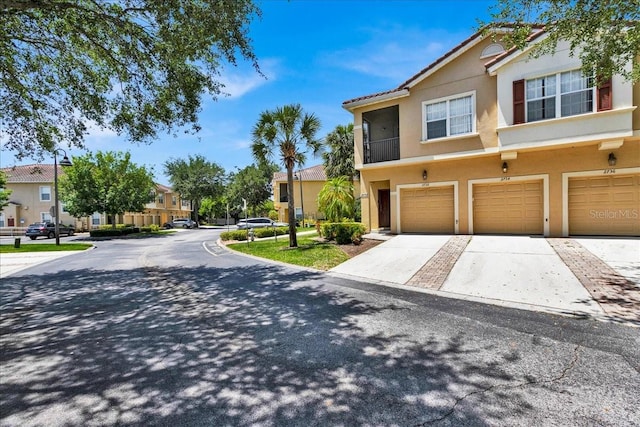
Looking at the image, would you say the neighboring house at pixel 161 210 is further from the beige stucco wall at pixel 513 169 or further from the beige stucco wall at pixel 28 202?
the beige stucco wall at pixel 513 169

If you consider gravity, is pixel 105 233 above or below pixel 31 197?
below

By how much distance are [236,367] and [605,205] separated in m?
14.9

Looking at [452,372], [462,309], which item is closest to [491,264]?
[462,309]

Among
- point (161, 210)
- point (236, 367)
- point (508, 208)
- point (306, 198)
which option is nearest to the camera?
point (236, 367)

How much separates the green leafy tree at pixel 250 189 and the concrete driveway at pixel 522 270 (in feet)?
145

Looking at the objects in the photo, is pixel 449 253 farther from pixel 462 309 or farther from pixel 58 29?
pixel 58 29

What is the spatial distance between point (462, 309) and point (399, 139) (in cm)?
1161

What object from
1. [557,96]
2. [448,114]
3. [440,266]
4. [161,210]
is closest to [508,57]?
[557,96]

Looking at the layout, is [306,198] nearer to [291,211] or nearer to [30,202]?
[291,211]

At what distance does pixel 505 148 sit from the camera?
43.4 ft

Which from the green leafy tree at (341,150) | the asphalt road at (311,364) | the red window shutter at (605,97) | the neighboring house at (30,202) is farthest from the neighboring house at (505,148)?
the neighboring house at (30,202)

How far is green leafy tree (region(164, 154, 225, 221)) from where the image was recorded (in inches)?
2045

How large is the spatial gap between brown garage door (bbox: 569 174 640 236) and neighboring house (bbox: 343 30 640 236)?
Result: 0.10ft

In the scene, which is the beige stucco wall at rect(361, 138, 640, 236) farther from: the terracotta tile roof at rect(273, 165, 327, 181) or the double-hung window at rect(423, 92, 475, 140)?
the terracotta tile roof at rect(273, 165, 327, 181)
